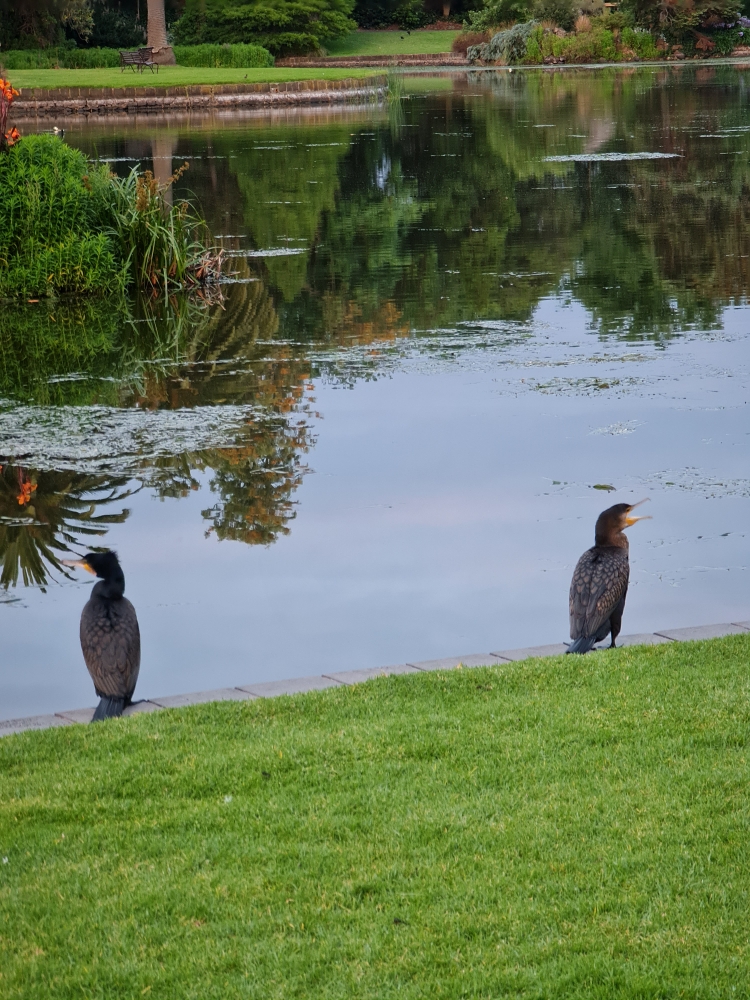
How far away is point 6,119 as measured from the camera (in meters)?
14.7

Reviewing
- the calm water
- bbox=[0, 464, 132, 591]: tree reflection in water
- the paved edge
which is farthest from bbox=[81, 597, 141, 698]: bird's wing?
bbox=[0, 464, 132, 591]: tree reflection in water

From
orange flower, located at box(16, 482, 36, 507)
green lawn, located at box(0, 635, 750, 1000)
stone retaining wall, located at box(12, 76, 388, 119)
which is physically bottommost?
green lawn, located at box(0, 635, 750, 1000)

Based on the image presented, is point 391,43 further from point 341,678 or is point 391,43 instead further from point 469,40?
point 341,678

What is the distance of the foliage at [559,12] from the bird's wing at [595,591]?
69.7 meters

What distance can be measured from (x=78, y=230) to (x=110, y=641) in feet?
34.1

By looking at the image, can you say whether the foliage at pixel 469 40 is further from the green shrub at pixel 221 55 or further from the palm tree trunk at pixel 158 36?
the palm tree trunk at pixel 158 36

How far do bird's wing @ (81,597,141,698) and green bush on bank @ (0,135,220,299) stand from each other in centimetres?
987

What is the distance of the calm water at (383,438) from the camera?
276 inches

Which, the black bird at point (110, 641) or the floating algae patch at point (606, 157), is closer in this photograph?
the black bird at point (110, 641)

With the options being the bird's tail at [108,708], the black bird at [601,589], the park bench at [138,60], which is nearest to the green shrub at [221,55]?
the park bench at [138,60]

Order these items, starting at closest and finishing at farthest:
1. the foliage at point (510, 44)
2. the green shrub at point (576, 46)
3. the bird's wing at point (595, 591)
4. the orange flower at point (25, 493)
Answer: the bird's wing at point (595, 591)
the orange flower at point (25, 493)
the green shrub at point (576, 46)
the foliage at point (510, 44)

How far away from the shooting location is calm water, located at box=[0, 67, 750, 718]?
7.01m

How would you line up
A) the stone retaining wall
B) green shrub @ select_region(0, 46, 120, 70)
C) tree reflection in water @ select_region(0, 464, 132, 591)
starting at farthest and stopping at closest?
1. green shrub @ select_region(0, 46, 120, 70)
2. the stone retaining wall
3. tree reflection in water @ select_region(0, 464, 132, 591)

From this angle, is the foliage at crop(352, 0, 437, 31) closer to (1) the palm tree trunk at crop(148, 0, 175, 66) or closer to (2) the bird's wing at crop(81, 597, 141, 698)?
(1) the palm tree trunk at crop(148, 0, 175, 66)
